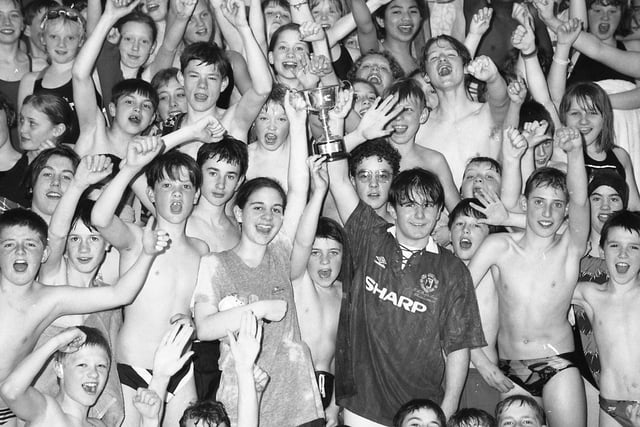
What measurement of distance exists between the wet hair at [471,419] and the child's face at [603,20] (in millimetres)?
3201

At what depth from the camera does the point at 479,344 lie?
6.97m

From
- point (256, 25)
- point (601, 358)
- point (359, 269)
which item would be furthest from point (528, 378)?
point (256, 25)

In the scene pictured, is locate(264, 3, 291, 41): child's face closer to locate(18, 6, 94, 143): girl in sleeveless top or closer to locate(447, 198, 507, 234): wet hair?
locate(18, 6, 94, 143): girl in sleeveless top

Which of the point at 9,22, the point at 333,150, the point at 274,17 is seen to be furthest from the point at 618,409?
the point at 9,22

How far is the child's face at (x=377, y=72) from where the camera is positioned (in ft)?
28.2

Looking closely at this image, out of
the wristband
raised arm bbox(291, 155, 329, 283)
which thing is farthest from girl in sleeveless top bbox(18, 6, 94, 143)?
the wristband

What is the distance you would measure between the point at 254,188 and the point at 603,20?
121 inches

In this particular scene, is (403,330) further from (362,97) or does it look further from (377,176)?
(362,97)

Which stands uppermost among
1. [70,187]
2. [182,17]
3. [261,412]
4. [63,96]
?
[182,17]

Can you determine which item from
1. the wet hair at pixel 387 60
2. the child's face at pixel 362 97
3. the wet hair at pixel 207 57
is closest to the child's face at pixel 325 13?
the wet hair at pixel 387 60

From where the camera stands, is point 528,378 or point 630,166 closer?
point 528,378

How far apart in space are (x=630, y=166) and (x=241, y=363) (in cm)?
312

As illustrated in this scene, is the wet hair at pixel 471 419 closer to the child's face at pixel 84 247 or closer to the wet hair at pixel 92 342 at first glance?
the wet hair at pixel 92 342

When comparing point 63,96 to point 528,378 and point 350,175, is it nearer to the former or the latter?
point 350,175
